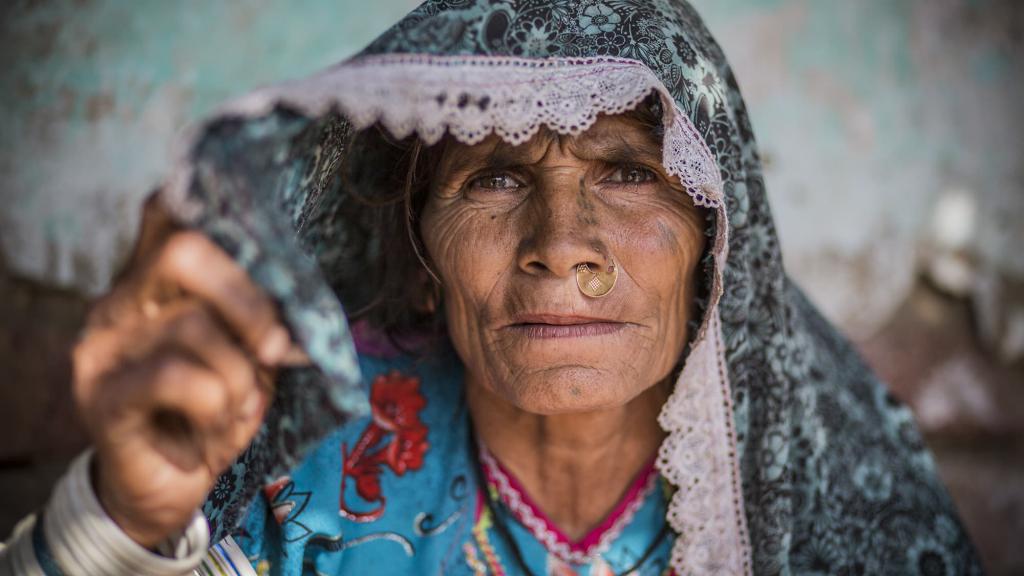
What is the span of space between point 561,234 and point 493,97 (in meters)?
0.29

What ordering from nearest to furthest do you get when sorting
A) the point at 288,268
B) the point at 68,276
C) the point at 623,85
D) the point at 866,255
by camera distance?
the point at 288,268
the point at 623,85
the point at 68,276
the point at 866,255

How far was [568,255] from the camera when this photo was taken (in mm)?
1642

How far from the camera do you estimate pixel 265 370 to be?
120 centimetres

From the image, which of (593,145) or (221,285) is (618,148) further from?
(221,285)

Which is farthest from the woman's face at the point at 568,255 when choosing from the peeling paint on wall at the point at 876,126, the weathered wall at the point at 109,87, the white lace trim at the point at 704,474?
the peeling paint on wall at the point at 876,126

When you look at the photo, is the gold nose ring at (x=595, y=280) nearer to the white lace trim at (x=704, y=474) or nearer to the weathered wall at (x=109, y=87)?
the white lace trim at (x=704, y=474)

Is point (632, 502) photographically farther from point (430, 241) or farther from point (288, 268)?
point (288, 268)

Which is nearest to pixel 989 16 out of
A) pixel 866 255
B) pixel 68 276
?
pixel 866 255

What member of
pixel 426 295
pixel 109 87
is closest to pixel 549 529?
pixel 426 295

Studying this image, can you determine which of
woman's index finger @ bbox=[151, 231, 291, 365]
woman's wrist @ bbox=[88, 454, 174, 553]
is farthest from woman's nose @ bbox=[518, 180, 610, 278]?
woman's wrist @ bbox=[88, 454, 174, 553]

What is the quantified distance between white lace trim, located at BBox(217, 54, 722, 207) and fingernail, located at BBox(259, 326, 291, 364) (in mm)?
284

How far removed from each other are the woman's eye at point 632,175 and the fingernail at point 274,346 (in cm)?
78

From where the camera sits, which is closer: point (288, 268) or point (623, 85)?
point (288, 268)

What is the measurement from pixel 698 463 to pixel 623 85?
757mm
